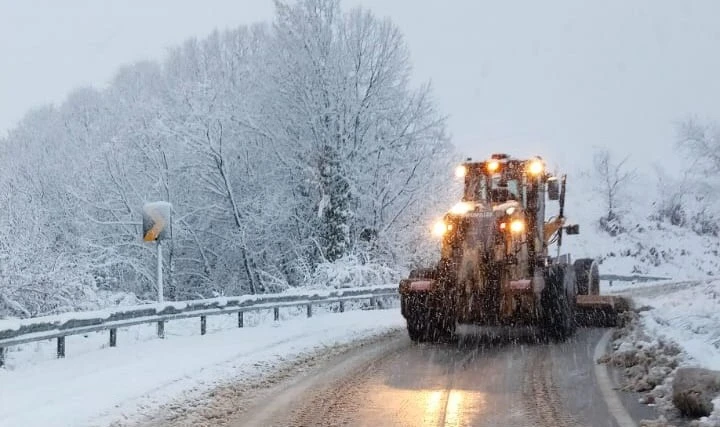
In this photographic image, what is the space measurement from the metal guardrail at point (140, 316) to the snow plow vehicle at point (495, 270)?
14.5 ft

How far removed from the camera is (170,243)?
26.8m

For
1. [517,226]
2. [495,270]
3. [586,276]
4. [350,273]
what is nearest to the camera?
[495,270]

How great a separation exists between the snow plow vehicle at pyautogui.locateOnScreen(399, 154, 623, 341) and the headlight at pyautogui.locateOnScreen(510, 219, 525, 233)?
0.06 ft

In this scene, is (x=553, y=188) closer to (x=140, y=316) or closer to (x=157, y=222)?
(x=157, y=222)

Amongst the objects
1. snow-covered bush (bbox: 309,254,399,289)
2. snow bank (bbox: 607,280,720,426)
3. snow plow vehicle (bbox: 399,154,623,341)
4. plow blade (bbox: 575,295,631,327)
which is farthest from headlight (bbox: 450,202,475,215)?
snow-covered bush (bbox: 309,254,399,289)

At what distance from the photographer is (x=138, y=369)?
416 inches

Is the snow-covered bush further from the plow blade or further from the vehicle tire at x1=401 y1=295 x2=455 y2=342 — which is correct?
the vehicle tire at x1=401 y1=295 x2=455 y2=342

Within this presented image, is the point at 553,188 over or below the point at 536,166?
below

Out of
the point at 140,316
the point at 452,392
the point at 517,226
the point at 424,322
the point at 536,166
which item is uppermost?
the point at 536,166

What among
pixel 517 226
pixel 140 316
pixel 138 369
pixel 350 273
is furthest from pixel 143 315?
pixel 350 273

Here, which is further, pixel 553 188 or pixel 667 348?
pixel 553 188

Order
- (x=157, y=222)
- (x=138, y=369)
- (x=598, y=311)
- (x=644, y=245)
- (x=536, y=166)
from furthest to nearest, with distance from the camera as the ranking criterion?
(x=644, y=245) → (x=598, y=311) → (x=157, y=222) → (x=536, y=166) → (x=138, y=369)

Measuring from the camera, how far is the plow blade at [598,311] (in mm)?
15484

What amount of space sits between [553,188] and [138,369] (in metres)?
8.08
